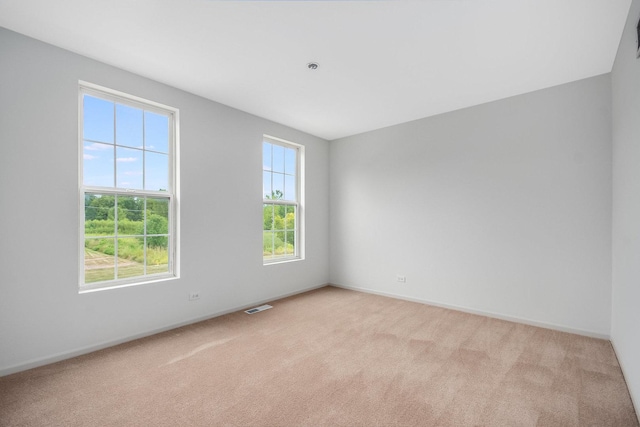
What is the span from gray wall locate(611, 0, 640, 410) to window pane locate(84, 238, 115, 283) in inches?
171

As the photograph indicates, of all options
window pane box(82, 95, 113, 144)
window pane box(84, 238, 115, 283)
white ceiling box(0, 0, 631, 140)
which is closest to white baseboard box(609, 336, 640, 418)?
white ceiling box(0, 0, 631, 140)

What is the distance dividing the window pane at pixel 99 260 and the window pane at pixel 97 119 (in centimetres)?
103

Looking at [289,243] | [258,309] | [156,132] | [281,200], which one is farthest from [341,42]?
[258,309]

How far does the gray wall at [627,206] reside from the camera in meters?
1.93

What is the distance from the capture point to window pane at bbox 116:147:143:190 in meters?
2.93

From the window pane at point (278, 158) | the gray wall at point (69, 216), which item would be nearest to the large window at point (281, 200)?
the window pane at point (278, 158)

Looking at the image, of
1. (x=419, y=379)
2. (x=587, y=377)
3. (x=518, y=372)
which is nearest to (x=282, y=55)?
(x=419, y=379)

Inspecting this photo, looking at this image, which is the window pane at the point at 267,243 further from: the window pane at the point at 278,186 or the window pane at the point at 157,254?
the window pane at the point at 157,254

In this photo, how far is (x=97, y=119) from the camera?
2.83 m

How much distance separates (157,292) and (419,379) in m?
2.75

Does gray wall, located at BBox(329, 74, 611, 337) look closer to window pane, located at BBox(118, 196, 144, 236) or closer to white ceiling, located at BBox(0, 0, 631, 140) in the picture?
white ceiling, located at BBox(0, 0, 631, 140)

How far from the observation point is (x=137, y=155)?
10.1ft

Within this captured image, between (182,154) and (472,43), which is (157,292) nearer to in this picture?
(182,154)

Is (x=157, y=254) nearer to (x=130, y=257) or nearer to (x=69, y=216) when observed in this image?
(x=130, y=257)
